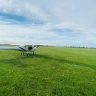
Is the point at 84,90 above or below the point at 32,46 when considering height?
below

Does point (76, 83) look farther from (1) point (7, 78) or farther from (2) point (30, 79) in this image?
(1) point (7, 78)

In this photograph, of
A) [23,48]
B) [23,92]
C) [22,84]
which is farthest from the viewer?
[23,48]

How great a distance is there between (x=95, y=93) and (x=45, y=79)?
10.5 ft

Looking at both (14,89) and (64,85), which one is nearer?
(14,89)

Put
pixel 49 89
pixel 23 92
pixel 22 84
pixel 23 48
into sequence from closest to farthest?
1. pixel 23 92
2. pixel 49 89
3. pixel 22 84
4. pixel 23 48

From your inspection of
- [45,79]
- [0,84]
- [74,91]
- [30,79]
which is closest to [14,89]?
[0,84]

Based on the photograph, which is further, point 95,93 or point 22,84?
point 22,84

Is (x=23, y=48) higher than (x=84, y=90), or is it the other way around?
(x=23, y=48)

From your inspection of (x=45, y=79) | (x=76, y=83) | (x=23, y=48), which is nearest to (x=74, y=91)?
(x=76, y=83)

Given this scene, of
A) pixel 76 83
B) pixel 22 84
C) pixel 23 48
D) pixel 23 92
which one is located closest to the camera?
pixel 23 92

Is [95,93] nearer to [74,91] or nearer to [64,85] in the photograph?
[74,91]

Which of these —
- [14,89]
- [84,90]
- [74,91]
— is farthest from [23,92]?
[84,90]

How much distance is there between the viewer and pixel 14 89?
24.2 ft

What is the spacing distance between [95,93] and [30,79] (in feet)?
13.0
